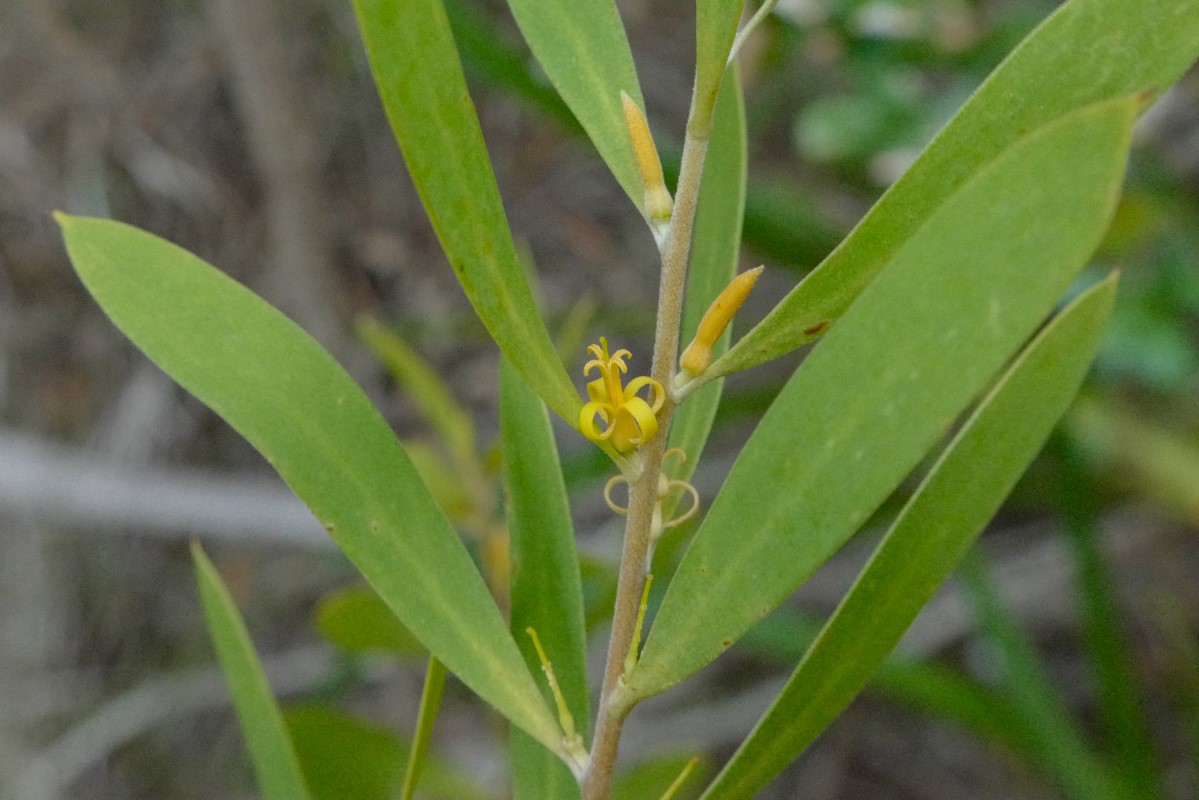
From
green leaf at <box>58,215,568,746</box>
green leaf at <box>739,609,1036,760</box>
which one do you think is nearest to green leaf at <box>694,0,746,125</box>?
green leaf at <box>58,215,568,746</box>

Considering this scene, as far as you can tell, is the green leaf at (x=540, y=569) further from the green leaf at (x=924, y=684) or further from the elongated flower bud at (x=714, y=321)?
the green leaf at (x=924, y=684)

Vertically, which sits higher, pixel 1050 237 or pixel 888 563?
pixel 1050 237

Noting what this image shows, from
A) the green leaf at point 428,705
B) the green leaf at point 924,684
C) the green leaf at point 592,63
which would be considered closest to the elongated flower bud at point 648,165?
the green leaf at point 592,63

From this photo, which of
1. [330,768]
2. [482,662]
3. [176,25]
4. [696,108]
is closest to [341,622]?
[330,768]

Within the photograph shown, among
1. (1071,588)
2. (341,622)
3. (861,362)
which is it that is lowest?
(1071,588)

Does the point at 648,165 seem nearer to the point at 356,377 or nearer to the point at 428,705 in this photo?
the point at 428,705

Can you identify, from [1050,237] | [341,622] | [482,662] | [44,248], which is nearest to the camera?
[1050,237]

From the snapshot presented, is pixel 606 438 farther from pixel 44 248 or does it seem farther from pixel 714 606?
pixel 44 248

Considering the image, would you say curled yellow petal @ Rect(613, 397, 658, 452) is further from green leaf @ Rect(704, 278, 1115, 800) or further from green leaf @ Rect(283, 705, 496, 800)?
green leaf @ Rect(283, 705, 496, 800)
